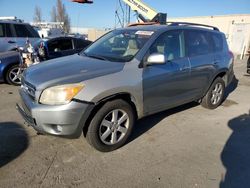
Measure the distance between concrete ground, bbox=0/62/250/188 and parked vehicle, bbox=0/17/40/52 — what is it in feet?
16.5

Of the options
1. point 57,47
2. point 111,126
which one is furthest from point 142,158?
point 57,47

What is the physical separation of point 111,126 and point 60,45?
5.40 m

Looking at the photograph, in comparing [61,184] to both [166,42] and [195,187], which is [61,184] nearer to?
[195,187]

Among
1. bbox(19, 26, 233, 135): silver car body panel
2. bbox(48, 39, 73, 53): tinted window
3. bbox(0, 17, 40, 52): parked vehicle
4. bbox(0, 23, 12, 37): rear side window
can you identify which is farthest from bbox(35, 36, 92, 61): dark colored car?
bbox(19, 26, 233, 135): silver car body panel

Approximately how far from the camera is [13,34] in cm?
925

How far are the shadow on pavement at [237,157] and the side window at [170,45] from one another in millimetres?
1724

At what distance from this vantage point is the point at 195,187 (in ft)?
9.54

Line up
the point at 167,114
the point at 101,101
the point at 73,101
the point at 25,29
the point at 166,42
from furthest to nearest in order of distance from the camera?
the point at 25,29, the point at 167,114, the point at 166,42, the point at 101,101, the point at 73,101

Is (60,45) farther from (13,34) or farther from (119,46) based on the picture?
(119,46)

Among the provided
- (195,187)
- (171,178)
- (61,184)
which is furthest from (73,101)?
(195,187)

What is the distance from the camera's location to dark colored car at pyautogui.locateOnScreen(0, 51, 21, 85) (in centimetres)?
716

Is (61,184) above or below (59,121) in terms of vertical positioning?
below

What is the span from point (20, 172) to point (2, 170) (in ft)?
0.78

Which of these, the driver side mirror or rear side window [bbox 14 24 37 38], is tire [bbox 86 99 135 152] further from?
rear side window [bbox 14 24 37 38]
